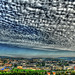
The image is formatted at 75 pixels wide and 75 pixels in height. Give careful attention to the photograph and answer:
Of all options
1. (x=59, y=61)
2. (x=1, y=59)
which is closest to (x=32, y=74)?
(x=1, y=59)

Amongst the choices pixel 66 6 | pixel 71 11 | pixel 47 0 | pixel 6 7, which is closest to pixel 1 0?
pixel 6 7

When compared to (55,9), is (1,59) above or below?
below

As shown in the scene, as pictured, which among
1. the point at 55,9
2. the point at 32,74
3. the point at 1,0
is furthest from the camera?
the point at 32,74

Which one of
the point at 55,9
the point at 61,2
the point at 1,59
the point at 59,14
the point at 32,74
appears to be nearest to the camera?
the point at 61,2

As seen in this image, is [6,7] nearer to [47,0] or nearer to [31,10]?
[31,10]

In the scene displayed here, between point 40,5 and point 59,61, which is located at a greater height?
→ point 40,5

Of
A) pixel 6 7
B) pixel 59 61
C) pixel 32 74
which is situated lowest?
pixel 59 61

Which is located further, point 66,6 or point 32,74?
point 32,74

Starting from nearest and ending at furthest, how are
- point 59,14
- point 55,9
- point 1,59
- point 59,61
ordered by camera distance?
point 55,9
point 59,14
point 1,59
point 59,61

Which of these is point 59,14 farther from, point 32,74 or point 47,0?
point 32,74
